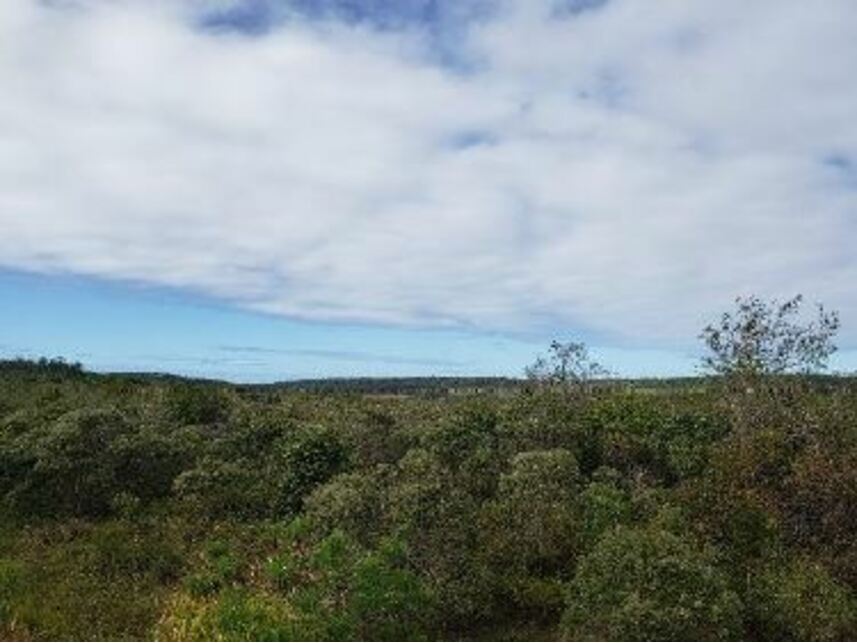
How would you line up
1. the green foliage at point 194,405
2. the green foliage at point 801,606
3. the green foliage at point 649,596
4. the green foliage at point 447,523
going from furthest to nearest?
the green foliage at point 194,405, the green foliage at point 801,606, the green foliage at point 447,523, the green foliage at point 649,596

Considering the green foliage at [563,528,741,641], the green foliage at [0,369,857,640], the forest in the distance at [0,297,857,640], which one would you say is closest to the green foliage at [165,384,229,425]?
the forest in the distance at [0,297,857,640]

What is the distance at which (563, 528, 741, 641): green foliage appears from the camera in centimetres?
1214

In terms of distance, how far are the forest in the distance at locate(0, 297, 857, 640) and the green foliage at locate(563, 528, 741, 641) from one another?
26mm

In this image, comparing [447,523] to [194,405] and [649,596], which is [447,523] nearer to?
[649,596]

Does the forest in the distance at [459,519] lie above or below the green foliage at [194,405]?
below

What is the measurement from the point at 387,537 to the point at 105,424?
14268 mm

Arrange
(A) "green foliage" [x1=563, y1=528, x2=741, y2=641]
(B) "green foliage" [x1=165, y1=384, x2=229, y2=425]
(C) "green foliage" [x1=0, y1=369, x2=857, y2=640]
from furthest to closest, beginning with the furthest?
(B) "green foliage" [x1=165, y1=384, x2=229, y2=425] < (C) "green foliage" [x1=0, y1=369, x2=857, y2=640] < (A) "green foliage" [x1=563, y1=528, x2=741, y2=641]

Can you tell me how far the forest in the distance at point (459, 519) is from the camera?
13.1 m

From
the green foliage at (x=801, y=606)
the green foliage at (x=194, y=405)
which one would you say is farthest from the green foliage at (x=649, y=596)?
the green foliage at (x=194, y=405)

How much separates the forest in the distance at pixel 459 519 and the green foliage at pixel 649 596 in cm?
3

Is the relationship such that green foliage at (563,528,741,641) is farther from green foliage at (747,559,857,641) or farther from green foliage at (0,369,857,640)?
green foliage at (747,559,857,641)

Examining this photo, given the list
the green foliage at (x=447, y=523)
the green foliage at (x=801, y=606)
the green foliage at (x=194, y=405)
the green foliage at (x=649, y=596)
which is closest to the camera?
the green foliage at (x=649, y=596)

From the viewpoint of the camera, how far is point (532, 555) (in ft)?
58.6

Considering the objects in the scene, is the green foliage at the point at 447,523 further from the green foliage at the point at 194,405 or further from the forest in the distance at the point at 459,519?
the green foliage at the point at 194,405
